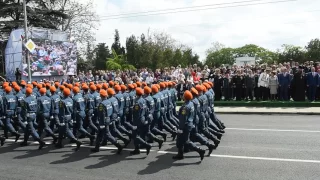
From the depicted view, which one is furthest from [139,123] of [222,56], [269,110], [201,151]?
[222,56]

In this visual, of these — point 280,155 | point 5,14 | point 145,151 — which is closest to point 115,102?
point 145,151

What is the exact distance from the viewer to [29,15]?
35406 mm

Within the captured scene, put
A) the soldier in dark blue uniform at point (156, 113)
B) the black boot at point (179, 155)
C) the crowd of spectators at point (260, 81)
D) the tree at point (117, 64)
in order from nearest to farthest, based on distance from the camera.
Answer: the black boot at point (179, 155)
the soldier in dark blue uniform at point (156, 113)
the crowd of spectators at point (260, 81)
the tree at point (117, 64)

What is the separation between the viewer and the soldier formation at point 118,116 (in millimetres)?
10086

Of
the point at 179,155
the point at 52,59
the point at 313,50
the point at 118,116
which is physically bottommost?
the point at 179,155

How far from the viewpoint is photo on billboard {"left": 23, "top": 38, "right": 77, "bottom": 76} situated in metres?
29.6

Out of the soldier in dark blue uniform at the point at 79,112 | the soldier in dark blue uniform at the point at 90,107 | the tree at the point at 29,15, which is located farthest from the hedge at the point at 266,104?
the tree at the point at 29,15

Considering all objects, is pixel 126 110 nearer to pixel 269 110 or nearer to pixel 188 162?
pixel 188 162

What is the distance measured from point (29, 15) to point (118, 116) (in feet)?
90.7

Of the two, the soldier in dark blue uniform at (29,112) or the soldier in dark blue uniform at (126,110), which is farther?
the soldier in dark blue uniform at (126,110)

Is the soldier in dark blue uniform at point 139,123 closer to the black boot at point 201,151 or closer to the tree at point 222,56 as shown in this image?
the black boot at point 201,151

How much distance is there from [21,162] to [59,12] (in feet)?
96.7

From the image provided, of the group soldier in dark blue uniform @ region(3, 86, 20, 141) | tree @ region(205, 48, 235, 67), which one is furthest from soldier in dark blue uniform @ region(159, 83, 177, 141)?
tree @ region(205, 48, 235, 67)

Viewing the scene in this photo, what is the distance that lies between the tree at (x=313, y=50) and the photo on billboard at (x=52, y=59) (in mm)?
46489
